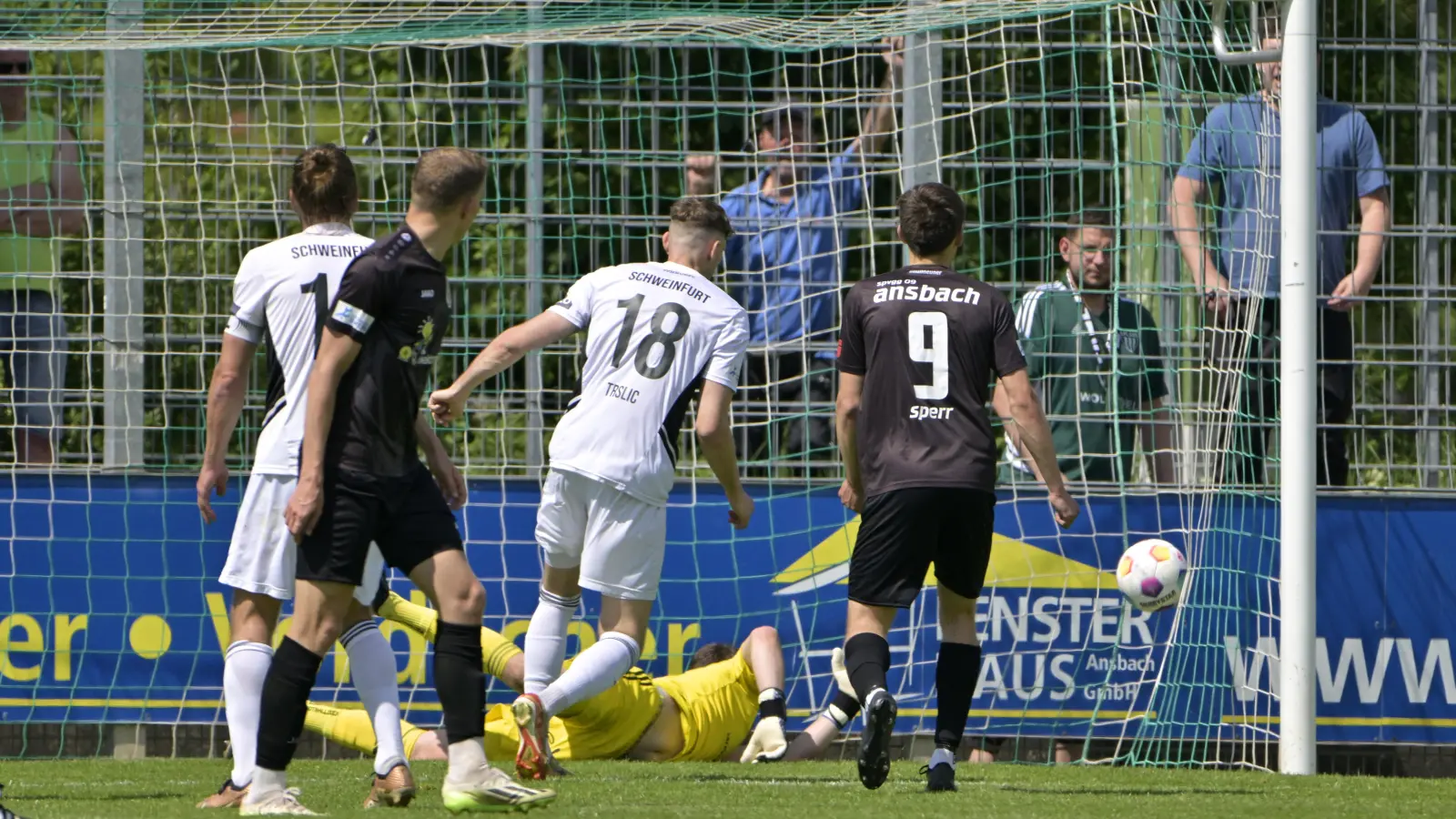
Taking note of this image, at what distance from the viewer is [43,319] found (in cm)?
916

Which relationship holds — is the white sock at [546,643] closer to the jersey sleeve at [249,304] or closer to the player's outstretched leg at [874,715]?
the player's outstretched leg at [874,715]

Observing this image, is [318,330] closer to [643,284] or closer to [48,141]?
[643,284]

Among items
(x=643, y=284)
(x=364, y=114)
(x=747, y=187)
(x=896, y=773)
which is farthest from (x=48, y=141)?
(x=896, y=773)

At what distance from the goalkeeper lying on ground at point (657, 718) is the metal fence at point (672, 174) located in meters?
1.41

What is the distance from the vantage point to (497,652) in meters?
7.64

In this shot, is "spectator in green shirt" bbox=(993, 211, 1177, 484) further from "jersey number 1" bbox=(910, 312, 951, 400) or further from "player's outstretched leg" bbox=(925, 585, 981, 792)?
"jersey number 1" bbox=(910, 312, 951, 400)

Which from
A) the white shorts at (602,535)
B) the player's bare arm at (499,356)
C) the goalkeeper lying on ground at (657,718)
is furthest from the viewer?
the goalkeeper lying on ground at (657,718)

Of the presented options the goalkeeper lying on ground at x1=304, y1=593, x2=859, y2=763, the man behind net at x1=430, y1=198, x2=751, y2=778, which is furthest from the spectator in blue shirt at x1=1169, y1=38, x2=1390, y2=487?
the man behind net at x1=430, y1=198, x2=751, y2=778

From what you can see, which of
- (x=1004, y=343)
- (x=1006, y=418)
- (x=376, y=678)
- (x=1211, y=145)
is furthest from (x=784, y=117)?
(x=376, y=678)

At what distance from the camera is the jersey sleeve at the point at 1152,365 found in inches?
340

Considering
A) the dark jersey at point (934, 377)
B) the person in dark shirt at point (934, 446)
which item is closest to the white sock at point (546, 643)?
the person in dark shirt at point (934, 446)

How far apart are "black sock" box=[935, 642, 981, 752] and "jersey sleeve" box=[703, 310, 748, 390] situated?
113cm

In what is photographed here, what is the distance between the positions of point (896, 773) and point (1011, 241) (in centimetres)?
286

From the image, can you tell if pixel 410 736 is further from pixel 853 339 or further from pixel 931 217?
pixel 931 217
